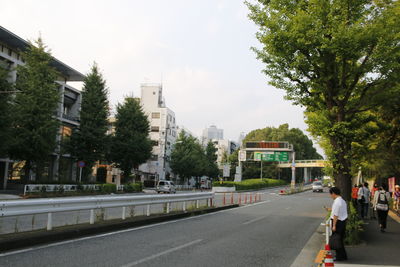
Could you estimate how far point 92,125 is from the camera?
115 feet

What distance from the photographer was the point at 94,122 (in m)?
35.2

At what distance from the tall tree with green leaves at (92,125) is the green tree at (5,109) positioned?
11696mm

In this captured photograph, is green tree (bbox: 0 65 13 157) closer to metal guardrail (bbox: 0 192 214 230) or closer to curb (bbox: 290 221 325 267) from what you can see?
metal guardrail (bbox: 0 192 214 230)

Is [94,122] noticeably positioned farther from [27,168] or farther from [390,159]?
[390,159]

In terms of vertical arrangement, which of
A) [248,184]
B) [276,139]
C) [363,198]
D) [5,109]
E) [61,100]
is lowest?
[248,184]

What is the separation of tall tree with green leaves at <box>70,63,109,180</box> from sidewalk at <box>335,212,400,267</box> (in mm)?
28561

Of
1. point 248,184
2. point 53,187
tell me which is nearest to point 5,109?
point 53,187

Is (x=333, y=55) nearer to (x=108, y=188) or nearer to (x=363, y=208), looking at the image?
(x=363, y=208)

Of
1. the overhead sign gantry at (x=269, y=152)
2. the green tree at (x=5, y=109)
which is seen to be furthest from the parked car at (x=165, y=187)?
the green tree at (x=5, y=109)

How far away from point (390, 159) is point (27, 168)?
2698cm

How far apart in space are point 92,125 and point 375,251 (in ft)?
101

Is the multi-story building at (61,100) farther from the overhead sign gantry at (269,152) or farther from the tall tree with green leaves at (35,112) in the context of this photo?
the overhead sign gantry at (269,152)

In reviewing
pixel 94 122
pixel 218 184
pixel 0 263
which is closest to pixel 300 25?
pixel 0 263

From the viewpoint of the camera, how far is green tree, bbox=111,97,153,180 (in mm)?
39938
